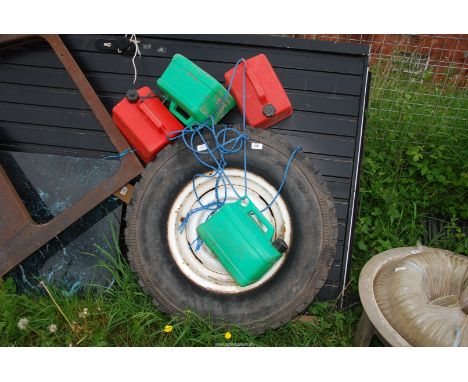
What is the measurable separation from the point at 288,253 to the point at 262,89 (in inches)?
35.0

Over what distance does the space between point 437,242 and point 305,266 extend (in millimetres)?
1150

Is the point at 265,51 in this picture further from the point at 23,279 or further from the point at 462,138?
the point at 23,279

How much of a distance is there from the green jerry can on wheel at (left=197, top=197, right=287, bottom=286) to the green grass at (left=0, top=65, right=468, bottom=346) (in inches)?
13.6

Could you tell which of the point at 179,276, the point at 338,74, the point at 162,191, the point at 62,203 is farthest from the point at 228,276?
the point at 338,74

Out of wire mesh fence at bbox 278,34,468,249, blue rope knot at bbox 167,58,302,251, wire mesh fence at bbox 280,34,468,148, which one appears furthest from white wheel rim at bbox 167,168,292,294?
wire mesh fence at bbox 280,34,468,148

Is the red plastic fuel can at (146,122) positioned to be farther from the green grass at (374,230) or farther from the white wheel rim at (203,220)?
the green grass at (374,230)

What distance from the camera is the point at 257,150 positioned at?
2.34 metres

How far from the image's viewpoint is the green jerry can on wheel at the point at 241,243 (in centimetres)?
208

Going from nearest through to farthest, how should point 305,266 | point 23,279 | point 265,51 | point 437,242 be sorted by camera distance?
→ point 305,266 < point 23,279 < point 265,51 < point 437,242

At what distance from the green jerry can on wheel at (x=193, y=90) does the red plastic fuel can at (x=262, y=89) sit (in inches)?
4.3

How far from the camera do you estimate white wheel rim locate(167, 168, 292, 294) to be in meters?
2.33

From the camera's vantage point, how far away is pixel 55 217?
2334 millimetres

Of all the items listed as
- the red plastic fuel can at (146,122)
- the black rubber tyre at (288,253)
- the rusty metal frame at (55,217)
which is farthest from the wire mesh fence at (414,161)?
the rusty metal frame at (55,217)

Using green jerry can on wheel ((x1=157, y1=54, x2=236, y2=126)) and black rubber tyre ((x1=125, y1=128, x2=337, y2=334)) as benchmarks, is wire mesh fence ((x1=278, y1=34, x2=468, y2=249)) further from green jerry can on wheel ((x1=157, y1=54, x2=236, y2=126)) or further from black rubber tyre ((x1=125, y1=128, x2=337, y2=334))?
green jerry can on wheel ((x1=157, y1=54, x2=236, y2=126))
